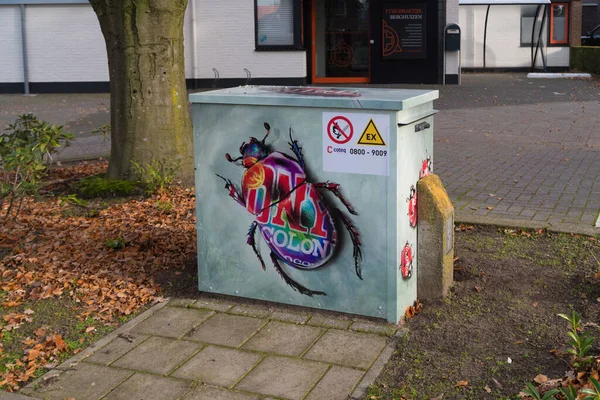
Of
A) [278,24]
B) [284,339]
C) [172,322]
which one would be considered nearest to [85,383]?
[172,322]

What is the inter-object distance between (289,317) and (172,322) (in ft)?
2.38

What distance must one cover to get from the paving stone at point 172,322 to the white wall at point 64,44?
1689cm

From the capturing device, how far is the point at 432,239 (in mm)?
4973

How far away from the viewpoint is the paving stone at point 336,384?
392 cm

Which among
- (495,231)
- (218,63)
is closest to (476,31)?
(218,63)

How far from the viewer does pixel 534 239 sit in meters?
6.45

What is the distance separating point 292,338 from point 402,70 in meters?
18.1

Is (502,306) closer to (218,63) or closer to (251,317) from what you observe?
(251,317)

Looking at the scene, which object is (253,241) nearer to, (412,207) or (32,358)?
(412,207)

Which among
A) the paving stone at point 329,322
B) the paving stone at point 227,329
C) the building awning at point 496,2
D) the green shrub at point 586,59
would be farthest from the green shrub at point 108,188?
the green shrub at point 586,59

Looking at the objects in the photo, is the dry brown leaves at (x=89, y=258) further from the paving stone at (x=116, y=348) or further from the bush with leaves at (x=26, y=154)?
the bush with leaves at (x=26, y=154)

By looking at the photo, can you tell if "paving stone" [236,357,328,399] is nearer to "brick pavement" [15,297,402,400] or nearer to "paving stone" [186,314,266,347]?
"brick pavement" [15,297,402,400]

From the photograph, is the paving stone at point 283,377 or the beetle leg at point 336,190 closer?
the paving stone at point 283,377

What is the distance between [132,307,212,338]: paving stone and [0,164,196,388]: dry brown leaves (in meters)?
0.22
